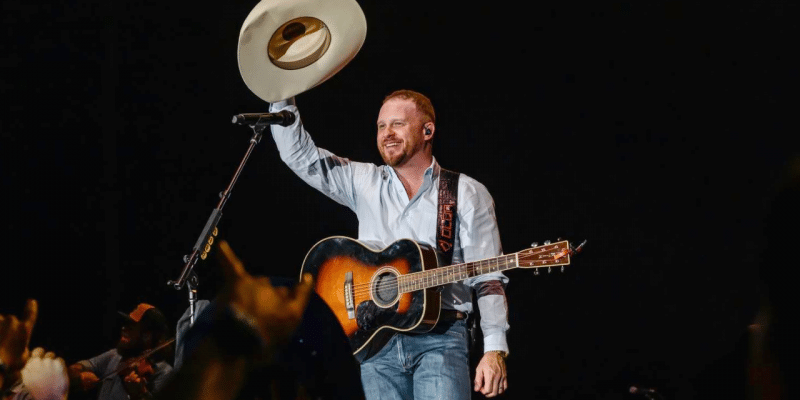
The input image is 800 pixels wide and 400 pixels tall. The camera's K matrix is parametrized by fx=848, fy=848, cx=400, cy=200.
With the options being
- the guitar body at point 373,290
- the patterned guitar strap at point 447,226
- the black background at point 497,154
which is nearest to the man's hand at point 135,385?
the black background at point 497,154

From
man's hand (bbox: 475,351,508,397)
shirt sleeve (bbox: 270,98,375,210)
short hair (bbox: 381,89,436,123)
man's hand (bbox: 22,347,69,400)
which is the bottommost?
man's hand (bbox: 475,351,508,397)

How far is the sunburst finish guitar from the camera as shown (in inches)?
120

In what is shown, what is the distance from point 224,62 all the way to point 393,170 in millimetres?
2199

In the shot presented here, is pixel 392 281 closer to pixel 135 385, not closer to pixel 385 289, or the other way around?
pixel 385 289

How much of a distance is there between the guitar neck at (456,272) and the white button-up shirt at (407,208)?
9 centimetres

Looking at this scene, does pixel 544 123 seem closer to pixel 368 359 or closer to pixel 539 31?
pixel 539 31

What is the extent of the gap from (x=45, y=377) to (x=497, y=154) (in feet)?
9.84

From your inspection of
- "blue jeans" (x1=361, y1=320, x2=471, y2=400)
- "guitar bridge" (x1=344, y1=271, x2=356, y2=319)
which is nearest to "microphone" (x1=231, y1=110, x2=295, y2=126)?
"guitar bridge" (x1=344, y1=271, x2=356, y2=319)

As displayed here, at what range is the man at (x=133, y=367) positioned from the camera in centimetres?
450

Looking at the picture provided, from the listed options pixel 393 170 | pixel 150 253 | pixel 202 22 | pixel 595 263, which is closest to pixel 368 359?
pixel 393 170

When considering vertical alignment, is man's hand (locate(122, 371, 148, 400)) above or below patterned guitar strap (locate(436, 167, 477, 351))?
below

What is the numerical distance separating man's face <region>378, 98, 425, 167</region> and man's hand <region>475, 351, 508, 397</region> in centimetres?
86

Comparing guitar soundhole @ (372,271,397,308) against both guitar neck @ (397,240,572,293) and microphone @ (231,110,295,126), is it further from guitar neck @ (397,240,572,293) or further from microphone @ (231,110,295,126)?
microphone @ (231,110,295,126)

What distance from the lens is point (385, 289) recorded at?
318cm
